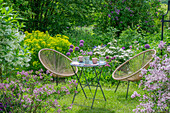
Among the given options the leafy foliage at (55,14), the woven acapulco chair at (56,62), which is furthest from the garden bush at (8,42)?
the leafy foliage at (55,14)

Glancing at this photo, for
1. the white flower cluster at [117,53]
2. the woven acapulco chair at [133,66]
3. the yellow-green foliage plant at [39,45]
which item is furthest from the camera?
the white flower cluster at [117,53]

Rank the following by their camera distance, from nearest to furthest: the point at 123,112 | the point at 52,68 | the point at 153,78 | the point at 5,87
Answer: the point at 153,78
the point at 5,87
the point at 123,112
the point at 52,68

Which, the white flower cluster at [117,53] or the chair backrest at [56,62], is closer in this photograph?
the chair backrest at [56,62]

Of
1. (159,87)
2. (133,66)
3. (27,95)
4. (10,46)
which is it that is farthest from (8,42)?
(133,66)

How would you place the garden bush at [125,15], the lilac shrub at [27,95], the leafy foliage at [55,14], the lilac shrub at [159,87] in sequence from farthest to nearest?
the garden bush at [125,15], the leafy foliage at [55,14], the lilac shrub at [27,95], the lilac shrub at [159,87]

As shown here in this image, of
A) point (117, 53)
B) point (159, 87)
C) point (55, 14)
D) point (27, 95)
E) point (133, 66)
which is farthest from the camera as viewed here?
point (55, 14)

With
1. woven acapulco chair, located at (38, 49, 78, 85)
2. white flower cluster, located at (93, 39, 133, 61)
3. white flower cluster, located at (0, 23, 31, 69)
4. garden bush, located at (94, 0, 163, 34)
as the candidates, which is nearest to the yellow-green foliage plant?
woven acapulco chair, located at (38, 49, 78, 85)

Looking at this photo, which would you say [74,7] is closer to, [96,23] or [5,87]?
[96,23]

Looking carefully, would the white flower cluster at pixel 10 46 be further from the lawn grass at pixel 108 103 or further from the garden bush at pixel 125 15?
the garden bush at pixel 125 15

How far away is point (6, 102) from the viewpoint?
2.67 m

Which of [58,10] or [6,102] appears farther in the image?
[58,10]

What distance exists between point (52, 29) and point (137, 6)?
11.6ft

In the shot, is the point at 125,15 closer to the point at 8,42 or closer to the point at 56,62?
the point at 56,62

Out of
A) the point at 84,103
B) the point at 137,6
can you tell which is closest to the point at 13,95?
the point at 84,103
